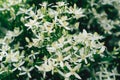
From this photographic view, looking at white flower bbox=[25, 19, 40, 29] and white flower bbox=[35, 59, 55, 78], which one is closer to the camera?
white flower bbox=[35, 59, 55, 78]

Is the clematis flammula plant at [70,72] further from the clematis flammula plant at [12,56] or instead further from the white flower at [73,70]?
the clematis flammula plant at [12,56]

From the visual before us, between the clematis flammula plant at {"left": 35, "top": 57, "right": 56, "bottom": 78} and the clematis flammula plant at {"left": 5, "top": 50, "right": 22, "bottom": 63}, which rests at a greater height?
the clematis flammula plant at {"left": 5, "top": 50, "right": 22, "bottom": 63}

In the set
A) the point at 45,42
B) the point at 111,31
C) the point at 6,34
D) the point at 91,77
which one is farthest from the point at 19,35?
the point at 111,31

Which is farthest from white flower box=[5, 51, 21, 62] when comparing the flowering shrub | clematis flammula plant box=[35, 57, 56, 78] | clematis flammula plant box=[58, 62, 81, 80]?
clematis flammula plant box=[58, 62, 81, 80]

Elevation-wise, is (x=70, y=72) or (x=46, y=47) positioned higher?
A: (x=46, y=47)

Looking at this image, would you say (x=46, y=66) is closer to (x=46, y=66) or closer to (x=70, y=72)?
(x=46, y=66)

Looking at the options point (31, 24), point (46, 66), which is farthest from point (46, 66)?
point (31, 24)

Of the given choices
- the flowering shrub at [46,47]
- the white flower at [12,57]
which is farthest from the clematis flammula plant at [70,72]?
the white flower at [12,57]

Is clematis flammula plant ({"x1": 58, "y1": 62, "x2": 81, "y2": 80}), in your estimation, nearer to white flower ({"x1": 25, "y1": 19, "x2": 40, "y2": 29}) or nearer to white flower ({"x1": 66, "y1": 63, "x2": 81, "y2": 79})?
white flower ({"x1": 66, "y1": 63, "x2": 81, "y2": 79})
